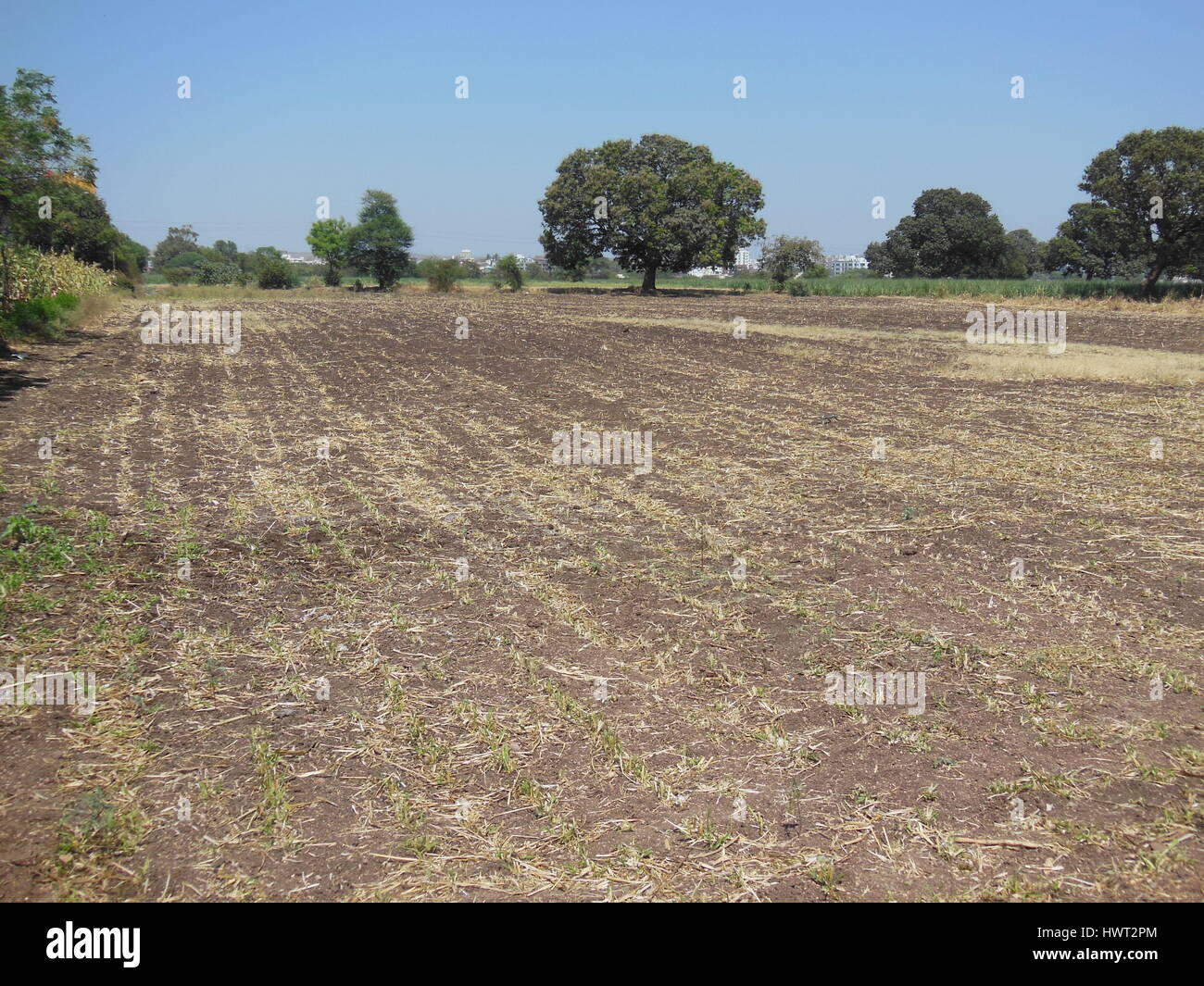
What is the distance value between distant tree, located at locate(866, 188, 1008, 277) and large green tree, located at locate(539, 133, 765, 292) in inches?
1222

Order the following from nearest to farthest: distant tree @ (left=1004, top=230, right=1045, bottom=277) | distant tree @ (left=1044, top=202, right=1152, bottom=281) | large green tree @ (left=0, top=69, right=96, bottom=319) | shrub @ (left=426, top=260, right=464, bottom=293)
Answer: large green tree @ (left=0, top=69, right=96, bottom=319), distant tree @ (left=1044, top=202, right=1152, bottom=281), shrub @ (left=426, top=260, right=464, bottom=293), distant tree @ (left=1004, top=230, right=1045, bottom=277)

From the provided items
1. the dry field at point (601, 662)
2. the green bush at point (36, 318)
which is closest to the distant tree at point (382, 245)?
the green bush at point (36, 318)

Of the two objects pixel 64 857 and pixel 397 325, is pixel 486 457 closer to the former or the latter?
pixel 64 857

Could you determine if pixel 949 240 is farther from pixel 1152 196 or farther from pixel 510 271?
pixel 510 271

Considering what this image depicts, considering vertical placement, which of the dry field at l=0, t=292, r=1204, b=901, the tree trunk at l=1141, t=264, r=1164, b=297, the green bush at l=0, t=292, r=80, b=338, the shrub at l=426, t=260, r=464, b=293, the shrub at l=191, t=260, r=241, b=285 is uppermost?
the shrub at l=191, t=260, r=241, b=285

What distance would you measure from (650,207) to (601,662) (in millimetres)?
56355

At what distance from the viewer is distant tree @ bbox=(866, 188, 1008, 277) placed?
8138 centimetres

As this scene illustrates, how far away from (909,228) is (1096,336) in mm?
62899

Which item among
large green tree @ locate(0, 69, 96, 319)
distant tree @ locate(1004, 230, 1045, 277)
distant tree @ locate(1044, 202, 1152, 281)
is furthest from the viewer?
distant tree @ locate(1004, 230, 1045, 277)

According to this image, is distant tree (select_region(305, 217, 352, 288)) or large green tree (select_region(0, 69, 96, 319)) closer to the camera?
large green tree (select_region(0, 69, 96, 319))

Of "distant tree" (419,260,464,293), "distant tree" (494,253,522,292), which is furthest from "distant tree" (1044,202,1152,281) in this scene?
"distant tree" (419,260,464,293)

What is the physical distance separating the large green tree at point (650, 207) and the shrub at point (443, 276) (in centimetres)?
793

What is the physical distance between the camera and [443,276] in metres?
56.8

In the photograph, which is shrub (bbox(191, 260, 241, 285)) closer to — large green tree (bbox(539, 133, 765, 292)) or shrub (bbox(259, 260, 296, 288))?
shrub (bbox(259, 260, 296, 288))
